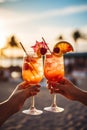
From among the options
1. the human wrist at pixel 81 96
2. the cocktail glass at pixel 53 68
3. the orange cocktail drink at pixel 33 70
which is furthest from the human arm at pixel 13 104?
the human wrist at pixel 81 96

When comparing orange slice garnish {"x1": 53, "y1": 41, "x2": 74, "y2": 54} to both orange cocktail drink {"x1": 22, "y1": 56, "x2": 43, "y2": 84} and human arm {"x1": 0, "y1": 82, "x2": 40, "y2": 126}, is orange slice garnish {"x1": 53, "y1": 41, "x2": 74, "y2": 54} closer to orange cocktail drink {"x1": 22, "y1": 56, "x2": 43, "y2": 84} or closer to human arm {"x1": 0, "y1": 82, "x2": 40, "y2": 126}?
orange cocktail drink {"x1": 22, "y1": 56, "x2": 43, "y2": 84}

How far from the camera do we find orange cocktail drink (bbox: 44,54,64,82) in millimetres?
4477


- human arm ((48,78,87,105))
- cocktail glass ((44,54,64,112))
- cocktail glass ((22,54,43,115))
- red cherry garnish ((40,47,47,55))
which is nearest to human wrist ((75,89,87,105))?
human arm ((48,78,87,105))

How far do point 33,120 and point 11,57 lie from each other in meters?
77.1

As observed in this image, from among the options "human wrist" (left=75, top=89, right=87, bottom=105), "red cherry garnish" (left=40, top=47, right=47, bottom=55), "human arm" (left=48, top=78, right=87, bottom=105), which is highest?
"red cherry garnish" (left=40, top=47, right=47, bottom=55)

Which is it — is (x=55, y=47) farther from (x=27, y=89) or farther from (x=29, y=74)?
(x=27, y=89)

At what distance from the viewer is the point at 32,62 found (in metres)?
4.45

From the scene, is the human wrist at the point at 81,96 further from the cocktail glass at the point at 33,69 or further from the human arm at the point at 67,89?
the cocktail glass at the point at 33,69

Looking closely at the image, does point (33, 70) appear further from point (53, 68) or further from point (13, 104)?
point (13, 104)

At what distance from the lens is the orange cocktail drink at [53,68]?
448cm

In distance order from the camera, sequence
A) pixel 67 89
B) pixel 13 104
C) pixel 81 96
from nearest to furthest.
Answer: pixel 13 104 < pixel 67 89 < pixel 81 96

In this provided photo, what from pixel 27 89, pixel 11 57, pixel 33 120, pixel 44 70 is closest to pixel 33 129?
pixel 33 120

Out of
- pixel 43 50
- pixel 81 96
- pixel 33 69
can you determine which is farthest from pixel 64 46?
pixel 81 96

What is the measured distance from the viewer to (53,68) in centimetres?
451
